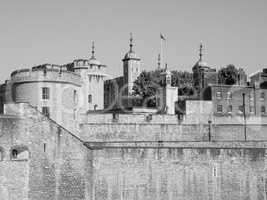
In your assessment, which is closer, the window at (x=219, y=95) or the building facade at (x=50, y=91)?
the building facade at (x=50, y=91)

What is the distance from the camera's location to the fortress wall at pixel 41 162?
27719 millimetres

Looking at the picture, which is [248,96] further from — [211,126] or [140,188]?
[140,188]

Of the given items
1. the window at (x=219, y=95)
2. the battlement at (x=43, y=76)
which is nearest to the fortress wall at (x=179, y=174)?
the battlement at (x=43, y=76)

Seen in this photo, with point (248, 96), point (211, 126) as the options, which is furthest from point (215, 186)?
point (248, 96)

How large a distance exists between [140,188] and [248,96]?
26.8 m

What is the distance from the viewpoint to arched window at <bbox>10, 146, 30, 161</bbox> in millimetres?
27953

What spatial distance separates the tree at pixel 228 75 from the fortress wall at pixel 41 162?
39255 mm

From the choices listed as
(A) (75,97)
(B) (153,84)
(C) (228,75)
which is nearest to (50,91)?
(A) (75,97)

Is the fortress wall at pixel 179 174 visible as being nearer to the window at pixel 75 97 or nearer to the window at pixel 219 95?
the window at pixel 75 97

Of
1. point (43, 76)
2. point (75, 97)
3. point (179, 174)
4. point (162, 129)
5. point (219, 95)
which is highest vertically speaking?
point (43, 76)

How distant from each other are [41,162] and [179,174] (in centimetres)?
821

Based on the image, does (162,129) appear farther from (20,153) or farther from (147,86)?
(147,86)

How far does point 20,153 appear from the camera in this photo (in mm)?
28219

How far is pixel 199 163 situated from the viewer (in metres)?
31.7
